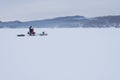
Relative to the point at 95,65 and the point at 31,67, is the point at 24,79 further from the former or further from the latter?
the point at 95,65

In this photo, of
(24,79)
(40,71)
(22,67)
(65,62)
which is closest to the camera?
(24,79)

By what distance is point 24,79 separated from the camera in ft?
14.3

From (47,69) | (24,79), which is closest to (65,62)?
(47,69)

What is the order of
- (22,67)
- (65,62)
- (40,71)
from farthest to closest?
(65,62) < (22,67) < (40,71)

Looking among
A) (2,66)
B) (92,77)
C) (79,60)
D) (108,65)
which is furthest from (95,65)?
(2,66)

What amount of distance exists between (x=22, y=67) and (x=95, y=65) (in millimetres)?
1574

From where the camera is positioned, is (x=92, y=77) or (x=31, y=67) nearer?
(x=92, y=77)

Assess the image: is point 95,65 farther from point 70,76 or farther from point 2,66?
point 2,66

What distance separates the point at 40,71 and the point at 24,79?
2.36ft

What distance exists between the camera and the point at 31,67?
5457 mm

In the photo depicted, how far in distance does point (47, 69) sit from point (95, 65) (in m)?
1.11

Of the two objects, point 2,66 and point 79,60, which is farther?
point 79,60

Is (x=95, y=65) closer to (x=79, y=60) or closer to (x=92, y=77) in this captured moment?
(x=79, y=60)

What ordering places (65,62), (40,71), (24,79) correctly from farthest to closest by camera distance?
(65,62) < (40,71) < (24,79)
